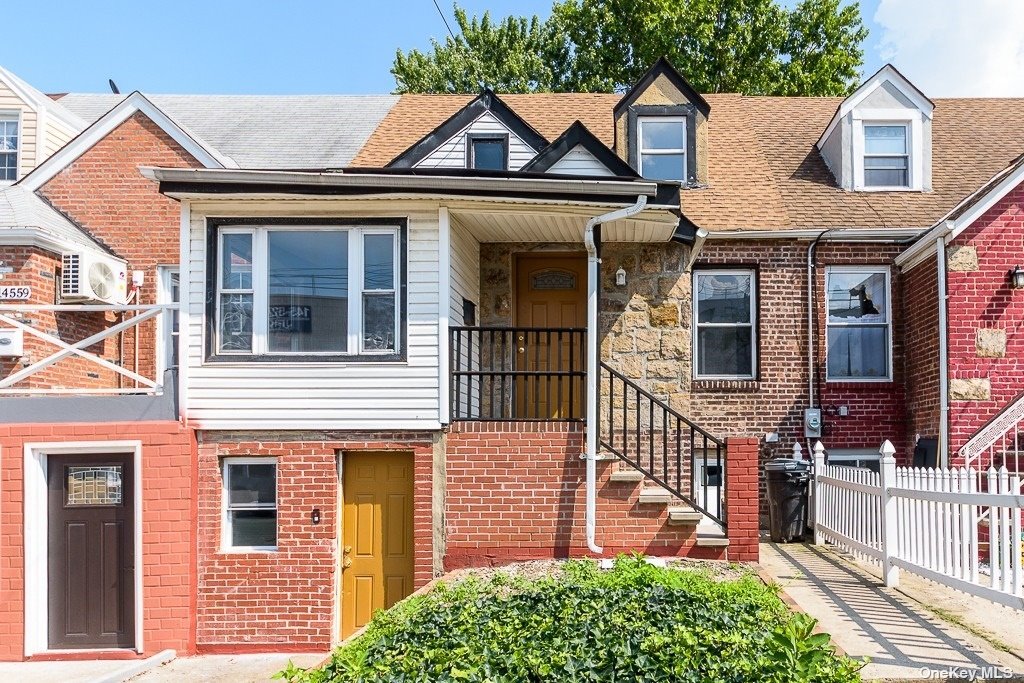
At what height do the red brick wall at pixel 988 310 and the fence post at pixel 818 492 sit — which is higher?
the red brick wall at pixel 988 310

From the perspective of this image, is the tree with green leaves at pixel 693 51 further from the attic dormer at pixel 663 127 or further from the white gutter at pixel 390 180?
the white gutter at pixel 390 180

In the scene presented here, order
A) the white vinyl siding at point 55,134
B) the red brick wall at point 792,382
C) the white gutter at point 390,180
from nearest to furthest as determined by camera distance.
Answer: the white gutter at point 390,180
the red brick wall at point 792,382
the white vinyl siding at point 55,134

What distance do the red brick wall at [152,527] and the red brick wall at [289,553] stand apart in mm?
203

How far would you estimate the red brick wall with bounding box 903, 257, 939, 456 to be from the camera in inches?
505

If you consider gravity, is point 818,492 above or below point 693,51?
below

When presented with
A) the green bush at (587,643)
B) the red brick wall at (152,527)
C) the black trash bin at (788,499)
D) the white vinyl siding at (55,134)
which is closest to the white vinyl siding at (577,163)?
the black trash bin at (788,499)

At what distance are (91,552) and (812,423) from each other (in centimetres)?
937

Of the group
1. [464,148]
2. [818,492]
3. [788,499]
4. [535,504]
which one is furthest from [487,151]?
[818,492]

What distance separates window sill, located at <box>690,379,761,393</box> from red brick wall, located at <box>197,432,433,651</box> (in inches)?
212

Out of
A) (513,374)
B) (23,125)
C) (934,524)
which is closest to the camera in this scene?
(934,524)

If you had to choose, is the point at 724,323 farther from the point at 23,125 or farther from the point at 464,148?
the point at 23,125

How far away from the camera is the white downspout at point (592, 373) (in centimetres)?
955

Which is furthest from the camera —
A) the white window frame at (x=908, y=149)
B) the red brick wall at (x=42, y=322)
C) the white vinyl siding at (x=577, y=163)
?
the white window frame at (x=908, y=149)

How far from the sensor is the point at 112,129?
1420 cm
